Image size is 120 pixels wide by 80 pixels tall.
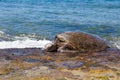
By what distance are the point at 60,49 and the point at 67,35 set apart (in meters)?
0.64

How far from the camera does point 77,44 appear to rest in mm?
10742

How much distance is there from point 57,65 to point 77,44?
100 inches

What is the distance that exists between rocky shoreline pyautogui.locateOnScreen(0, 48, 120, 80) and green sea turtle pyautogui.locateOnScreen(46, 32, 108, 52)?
17.5 inches

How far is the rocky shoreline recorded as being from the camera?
7363 mm

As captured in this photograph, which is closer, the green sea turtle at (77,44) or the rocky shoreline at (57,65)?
the rocky shoreline at (57,65)

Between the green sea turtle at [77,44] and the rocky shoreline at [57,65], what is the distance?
44cm

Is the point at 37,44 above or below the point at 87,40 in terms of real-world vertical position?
below

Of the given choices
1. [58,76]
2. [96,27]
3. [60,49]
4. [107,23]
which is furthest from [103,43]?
[107,23]

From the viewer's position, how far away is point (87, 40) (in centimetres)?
1083

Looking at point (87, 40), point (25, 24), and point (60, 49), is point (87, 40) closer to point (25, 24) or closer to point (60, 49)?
point (60, 49)

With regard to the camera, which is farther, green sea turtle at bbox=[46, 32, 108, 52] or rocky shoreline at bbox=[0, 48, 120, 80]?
green sea turtle at bbox=[46, 32, 108, 52]

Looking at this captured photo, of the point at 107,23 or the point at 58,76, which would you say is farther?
the point at 107,23

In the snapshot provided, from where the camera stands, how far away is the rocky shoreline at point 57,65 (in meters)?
7.36

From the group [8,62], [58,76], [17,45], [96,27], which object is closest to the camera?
[58,76]
